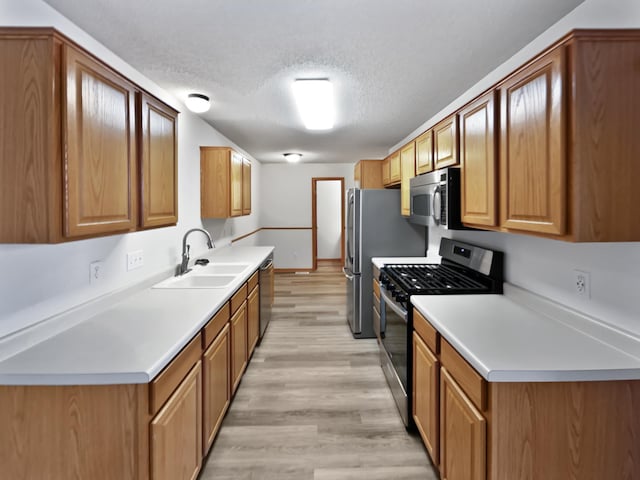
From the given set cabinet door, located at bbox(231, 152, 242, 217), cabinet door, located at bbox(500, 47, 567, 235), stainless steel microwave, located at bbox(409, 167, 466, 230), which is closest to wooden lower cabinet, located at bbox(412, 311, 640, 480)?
cabinet door, located at bbox(500, 47, 567, 235)

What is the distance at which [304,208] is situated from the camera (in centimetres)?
800

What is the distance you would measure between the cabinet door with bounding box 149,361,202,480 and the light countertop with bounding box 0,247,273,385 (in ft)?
0.70

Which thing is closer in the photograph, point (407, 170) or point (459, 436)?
point (459, 436)

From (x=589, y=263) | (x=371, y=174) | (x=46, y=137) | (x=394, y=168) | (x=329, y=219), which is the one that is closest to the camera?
(x=46, y=137)

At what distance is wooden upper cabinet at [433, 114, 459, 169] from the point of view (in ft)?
7.98

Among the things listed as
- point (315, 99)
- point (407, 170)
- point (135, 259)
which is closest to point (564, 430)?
point (135, 259)

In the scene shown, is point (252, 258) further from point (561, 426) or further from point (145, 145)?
point (561, 426)

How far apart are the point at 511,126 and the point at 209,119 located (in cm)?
297

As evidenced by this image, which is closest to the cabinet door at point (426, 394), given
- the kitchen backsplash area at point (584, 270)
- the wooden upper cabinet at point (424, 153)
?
the kitchen backsplash area at point (584, 270)

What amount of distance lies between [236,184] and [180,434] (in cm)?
292

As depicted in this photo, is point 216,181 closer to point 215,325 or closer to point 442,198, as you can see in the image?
point 215,325

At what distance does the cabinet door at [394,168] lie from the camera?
13.2 feet

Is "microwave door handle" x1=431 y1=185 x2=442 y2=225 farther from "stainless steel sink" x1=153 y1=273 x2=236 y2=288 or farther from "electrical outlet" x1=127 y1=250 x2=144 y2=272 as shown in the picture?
"electrical outlet" x1=127 y1=250 x2=144 y2=272

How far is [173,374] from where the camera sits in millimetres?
1521
